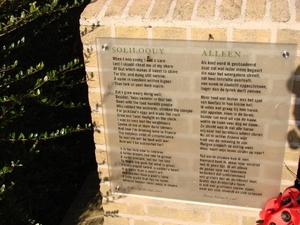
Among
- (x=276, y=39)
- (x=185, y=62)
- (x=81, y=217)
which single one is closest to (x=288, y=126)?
(x=276, y=39)

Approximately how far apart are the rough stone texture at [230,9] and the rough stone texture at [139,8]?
46 cm

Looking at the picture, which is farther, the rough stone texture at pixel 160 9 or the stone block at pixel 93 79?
the stone block at pixel 93 79

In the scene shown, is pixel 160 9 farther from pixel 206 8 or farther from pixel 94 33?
pixel 94 33

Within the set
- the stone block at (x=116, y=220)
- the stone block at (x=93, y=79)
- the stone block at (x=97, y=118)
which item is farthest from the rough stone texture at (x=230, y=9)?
the stone block at (x=116, y=220)

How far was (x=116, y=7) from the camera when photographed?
2416 mm

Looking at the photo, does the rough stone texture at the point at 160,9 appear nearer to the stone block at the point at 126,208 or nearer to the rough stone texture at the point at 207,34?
the rough stone texture at the point at 207,34

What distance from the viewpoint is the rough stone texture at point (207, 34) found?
2221 millimetres

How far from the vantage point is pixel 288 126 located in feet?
7.72

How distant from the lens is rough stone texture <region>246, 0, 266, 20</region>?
2.16 meters

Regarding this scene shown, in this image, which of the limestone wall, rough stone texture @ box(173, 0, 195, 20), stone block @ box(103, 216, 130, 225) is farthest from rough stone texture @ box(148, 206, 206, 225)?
rough stone texture @ box(173, 0, 195, 20)

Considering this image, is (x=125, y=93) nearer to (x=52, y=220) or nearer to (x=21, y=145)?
(x=21, y=145)

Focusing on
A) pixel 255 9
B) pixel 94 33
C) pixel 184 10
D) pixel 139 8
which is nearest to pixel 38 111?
pixel 94 33

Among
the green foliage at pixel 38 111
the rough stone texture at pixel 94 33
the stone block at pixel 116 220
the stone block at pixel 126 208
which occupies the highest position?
the rough stone texture at pixel 94 33

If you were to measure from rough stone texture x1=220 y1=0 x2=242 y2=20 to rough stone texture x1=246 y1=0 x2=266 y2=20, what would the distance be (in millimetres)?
50
